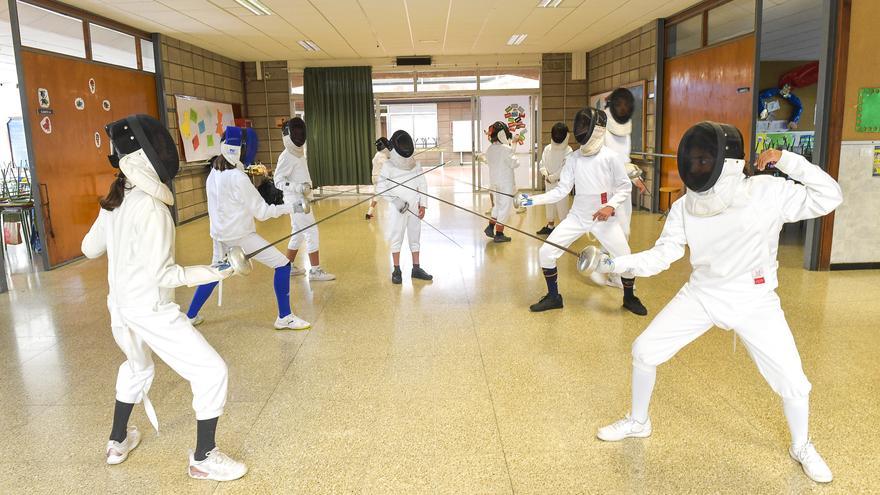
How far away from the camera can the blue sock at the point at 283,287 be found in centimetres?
364

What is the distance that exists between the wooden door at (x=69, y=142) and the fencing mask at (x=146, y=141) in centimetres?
425

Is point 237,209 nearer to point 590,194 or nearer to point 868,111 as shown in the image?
point 590,194

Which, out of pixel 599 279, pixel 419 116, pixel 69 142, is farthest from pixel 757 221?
pixel 419 116

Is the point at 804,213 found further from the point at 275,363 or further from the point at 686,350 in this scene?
the point at 275,363

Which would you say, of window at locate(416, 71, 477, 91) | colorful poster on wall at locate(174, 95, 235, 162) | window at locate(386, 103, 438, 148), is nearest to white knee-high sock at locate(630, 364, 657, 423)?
colorful poster on wall at locate(174, 95, 235, 162)

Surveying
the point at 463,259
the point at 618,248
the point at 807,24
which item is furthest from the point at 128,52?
the point at 807,24

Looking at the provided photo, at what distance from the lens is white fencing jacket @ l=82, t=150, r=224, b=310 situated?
6.57 feet

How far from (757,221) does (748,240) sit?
0.07 metres

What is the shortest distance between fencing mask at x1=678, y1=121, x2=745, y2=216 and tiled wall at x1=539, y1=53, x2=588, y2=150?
357 inches

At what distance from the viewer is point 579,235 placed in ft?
13.0

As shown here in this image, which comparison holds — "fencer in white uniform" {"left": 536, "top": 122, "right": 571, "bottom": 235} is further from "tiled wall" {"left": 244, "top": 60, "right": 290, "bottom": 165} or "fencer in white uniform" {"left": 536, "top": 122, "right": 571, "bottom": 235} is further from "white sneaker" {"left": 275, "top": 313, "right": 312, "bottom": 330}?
"tiled wall" {"left": 244, "top": 60, "right": 290, "bottom": 165}

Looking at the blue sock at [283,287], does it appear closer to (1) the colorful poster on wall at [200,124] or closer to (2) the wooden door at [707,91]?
(2) the wooden door at [707,91]

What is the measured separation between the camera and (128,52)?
728cm

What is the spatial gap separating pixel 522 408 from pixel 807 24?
317 inches
